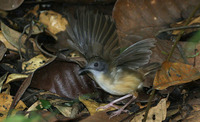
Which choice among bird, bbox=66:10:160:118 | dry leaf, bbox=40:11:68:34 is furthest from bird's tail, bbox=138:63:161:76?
dry leaf, bbox=40:11:68:34

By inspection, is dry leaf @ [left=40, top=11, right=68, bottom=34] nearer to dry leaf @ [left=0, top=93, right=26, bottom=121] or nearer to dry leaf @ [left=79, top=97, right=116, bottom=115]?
dry leaf @ [left=0, top=93, right=26, bottom=121]

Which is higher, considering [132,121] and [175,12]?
[175,12]

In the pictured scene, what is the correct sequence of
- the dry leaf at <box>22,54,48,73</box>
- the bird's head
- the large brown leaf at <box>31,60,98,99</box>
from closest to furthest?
the bird's head → the large brown leaf at <box>31,60,98,99</box> → the dry leaf at <box>22,54,48,73</box>

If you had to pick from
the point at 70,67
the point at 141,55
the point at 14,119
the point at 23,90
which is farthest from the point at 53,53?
the point at 14,119

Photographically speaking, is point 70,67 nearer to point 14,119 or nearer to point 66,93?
point 66,93

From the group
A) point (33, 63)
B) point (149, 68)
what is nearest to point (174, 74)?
point (149, 68)

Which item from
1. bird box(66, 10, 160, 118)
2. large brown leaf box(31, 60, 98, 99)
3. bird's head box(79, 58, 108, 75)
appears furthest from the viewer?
large brown leaf box(31, 60, 98, 99)

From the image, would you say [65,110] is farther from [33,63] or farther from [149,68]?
[149,68]
